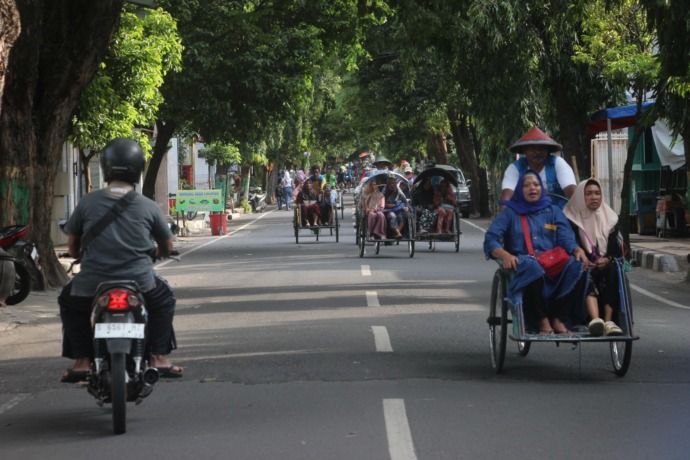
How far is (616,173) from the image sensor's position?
112 ft

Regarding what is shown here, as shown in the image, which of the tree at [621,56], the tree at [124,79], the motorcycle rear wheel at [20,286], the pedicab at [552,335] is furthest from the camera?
the tree at [621,56]

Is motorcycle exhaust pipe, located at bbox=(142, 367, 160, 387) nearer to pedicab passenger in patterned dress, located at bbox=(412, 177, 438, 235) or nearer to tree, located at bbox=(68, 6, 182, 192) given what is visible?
tree, located at bbox=(68, 6, 182, 192)

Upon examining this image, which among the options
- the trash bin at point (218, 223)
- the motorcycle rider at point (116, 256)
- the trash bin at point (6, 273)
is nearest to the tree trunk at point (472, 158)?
the trash bin at point (218, 223)

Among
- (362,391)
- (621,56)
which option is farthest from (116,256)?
(621,56)

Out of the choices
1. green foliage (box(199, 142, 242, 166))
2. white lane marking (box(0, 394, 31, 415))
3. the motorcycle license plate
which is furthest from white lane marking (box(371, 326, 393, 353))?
green foliage (box(199, 142, 242, 166))

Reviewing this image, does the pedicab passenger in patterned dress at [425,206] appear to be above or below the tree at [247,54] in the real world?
below

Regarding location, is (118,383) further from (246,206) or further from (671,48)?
(246,206)

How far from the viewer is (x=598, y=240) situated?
966cm

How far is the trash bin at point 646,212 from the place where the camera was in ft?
98.4

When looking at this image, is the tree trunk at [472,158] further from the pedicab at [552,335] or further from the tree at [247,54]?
the pedicab at [552,335]

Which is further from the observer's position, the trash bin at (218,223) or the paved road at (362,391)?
the trash bin at (218,223)

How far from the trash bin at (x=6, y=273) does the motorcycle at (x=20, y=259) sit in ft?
0.72

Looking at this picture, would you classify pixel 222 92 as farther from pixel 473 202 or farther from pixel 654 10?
pixel 473 202

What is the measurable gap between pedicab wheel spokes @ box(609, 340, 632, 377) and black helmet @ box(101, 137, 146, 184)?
12.4 feet
